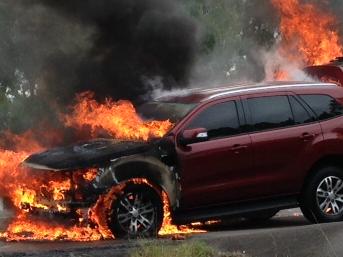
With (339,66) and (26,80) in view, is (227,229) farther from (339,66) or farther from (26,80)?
(26,80)

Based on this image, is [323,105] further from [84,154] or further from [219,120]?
[84,154]

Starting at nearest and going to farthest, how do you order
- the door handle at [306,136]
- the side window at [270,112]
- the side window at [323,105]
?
the side window at [270,112] < the door handle at [306,136] < the side window at [323,105]

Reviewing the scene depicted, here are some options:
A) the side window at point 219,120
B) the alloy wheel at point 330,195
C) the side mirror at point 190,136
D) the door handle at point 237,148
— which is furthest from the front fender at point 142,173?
the alloy wheel at point 330,195

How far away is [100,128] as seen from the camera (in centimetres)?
899

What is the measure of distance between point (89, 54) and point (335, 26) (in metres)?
7.39

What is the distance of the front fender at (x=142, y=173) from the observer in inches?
308

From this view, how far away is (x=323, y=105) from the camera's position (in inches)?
356

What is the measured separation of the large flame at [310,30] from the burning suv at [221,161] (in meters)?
8.03

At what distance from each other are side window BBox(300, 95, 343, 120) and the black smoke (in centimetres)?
404

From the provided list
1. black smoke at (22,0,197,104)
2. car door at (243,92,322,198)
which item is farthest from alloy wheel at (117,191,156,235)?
black smoke at (22,0,197,104)

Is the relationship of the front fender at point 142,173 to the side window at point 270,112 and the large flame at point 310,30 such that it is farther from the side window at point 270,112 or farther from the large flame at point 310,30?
the large flame at point 310,30

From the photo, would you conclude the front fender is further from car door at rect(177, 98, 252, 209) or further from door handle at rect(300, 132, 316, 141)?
door handle at rect(300, 132, 316, 141)

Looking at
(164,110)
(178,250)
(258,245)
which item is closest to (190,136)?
(164,110)

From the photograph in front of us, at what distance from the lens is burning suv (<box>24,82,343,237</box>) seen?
7.89m
